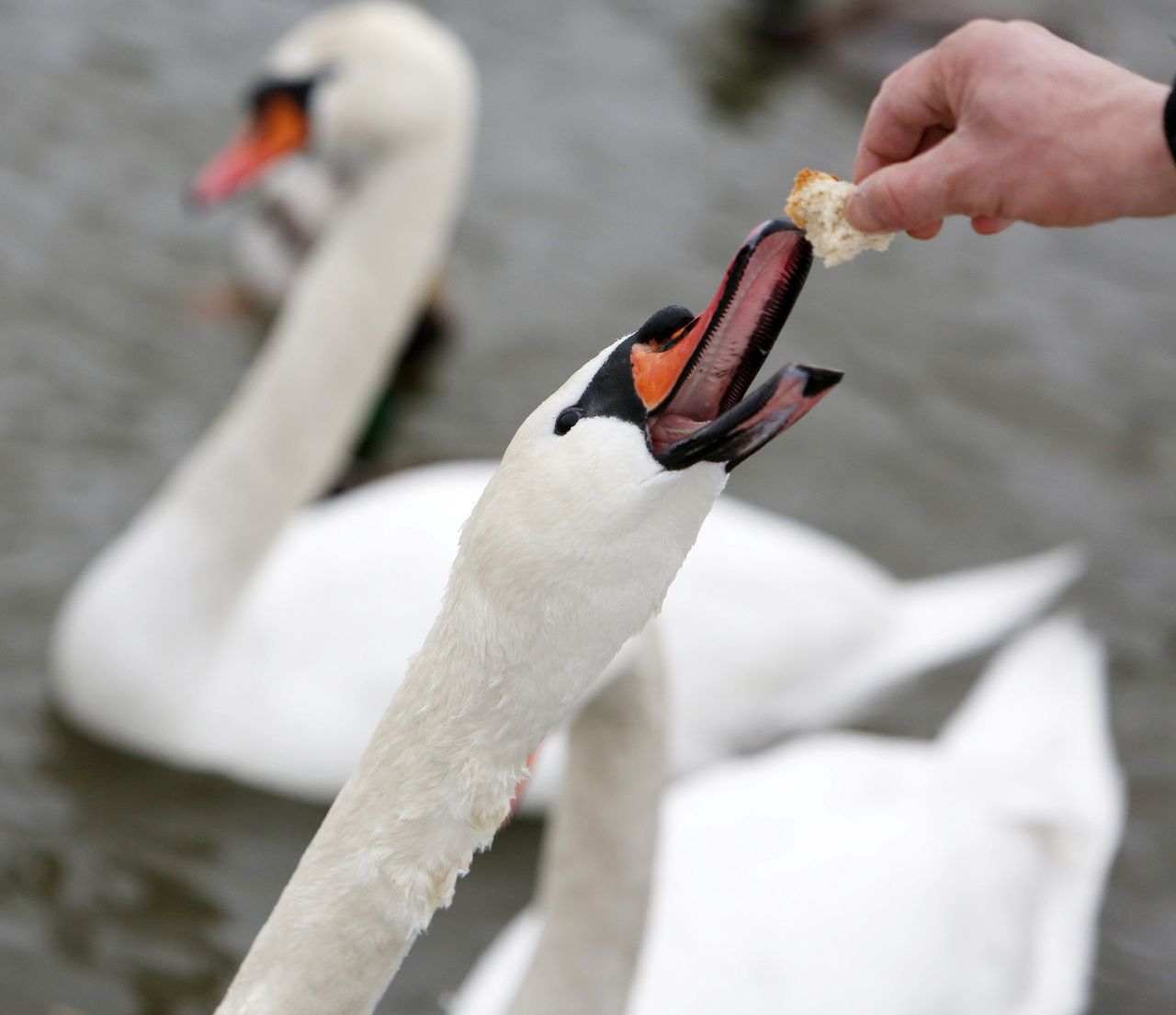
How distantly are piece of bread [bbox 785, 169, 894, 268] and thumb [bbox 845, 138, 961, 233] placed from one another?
0.05 feet

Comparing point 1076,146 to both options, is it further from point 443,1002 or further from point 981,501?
point 981,501

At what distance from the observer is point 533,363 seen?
23.7 feet

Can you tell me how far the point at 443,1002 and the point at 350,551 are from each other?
1.31m

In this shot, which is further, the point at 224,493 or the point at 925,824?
the point at 224,493

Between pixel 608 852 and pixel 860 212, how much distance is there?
4.82 feet

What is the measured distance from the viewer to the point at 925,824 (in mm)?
4207

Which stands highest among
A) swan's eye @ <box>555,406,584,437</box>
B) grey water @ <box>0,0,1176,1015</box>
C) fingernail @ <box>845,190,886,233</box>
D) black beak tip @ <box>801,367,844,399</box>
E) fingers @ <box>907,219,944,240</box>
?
black beak tip @ <box>801,367,844,399</box>

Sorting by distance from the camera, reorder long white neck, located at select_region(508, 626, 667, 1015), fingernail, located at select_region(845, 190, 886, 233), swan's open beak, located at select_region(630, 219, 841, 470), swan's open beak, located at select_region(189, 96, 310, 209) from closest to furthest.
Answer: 1. swan's open beak, located at select_region(630, 219, 841, 470)
2. fingernail, located at select_region(845, 190, 886, 233)
3. long white neck, located at select_region(508, 626, 667, 1015)
4. swan's open beak, located at select_region(189, 96, 310, 209)

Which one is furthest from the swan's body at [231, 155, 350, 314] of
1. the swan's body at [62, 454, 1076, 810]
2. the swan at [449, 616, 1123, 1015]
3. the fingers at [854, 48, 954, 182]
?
the fingers at [854, 48, 954, 182]

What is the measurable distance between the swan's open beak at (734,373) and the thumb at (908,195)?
269 millimetres

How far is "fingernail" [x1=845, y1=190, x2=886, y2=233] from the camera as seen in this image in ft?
5.95

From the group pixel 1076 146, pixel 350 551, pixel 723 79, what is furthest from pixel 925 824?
pixel 723 79

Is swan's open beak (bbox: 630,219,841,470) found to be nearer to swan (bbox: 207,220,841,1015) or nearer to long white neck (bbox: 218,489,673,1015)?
swan (bbox: 207,220,841,1015)

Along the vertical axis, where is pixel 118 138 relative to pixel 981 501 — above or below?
above
